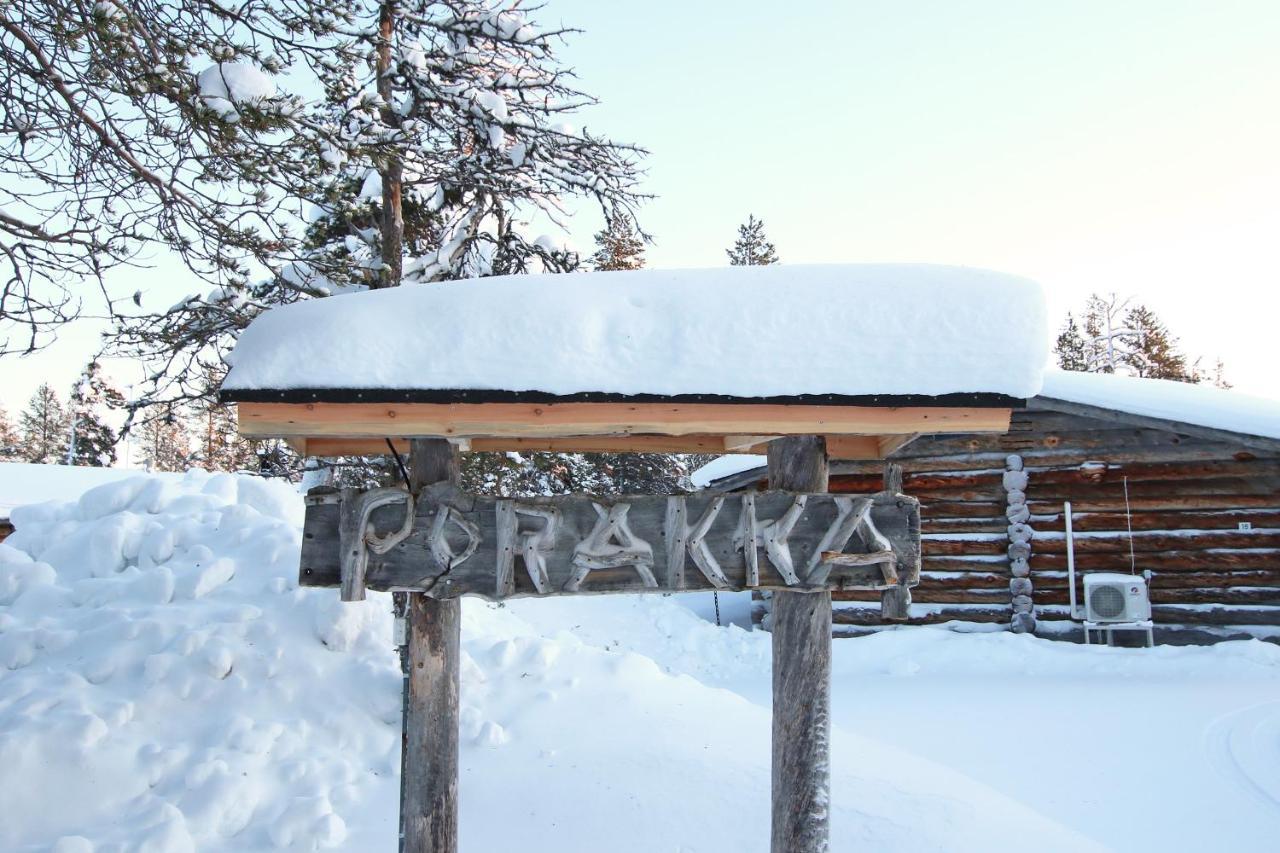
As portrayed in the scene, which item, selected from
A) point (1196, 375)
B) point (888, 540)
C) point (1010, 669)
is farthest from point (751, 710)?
point (1196, 375)

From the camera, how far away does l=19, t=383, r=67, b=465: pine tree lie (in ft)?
158

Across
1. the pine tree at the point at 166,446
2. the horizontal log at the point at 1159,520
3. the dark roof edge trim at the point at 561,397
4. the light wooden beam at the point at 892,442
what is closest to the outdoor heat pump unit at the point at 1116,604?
the horizontal log at the point at 1159,520

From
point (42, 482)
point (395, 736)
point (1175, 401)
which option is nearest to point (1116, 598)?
point (1175, 401)

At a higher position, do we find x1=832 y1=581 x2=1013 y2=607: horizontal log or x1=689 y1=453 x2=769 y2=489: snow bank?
x1=689 y1=453 x2=769 y2=489: snow bank

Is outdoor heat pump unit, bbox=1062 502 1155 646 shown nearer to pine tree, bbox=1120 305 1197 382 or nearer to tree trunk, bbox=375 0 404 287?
tree trunk, bbox=375 0 404 287

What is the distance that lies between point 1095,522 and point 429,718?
11517 millimetres

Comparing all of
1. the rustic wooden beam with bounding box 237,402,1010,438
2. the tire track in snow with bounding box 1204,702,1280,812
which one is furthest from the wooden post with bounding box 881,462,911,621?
the tire track in snow with bounding box 1204,702,1280,812

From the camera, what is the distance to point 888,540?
4000 millimetres

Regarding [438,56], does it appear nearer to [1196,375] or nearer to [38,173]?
[38,173]

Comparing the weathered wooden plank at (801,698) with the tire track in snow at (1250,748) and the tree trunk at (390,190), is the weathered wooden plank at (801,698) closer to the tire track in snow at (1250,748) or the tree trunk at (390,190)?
the tire track in snow at (1250,748)

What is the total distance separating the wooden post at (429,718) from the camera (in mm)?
4098

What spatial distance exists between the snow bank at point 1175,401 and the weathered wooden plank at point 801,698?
9.51 m

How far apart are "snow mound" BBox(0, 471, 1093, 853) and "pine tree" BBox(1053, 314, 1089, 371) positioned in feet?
114

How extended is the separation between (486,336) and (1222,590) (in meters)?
12.5
